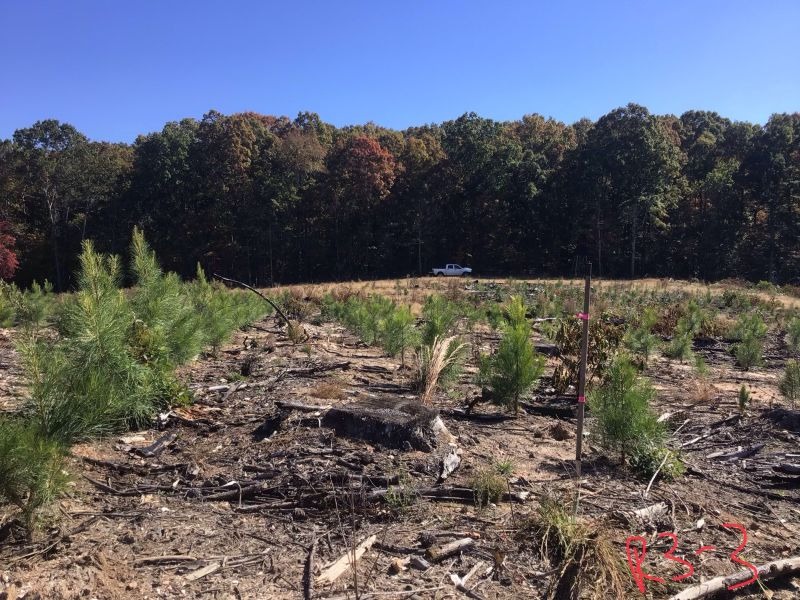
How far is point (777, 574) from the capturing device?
11.6ft

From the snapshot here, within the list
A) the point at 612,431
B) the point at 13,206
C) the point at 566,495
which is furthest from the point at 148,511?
the point at 13,206

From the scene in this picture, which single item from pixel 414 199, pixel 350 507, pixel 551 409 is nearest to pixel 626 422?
pixel 551 409

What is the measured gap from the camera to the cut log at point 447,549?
3.58 meters

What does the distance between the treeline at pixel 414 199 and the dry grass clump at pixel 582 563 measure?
37.3 metres

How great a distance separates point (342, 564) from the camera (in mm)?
3484

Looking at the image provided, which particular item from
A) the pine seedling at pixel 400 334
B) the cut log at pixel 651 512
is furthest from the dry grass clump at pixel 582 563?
the pine seedling at pixel 400 334

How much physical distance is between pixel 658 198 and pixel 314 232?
78.4 feet

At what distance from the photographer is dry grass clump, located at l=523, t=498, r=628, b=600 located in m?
2.95

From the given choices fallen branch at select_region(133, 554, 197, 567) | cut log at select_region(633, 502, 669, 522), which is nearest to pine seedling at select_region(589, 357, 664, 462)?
cut log at select_region(633, 502, 669, 522)

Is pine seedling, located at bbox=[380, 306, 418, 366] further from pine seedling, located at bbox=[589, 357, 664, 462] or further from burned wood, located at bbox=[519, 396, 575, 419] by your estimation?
pine seedling, located at bbox=[589, 357, 664, 462]

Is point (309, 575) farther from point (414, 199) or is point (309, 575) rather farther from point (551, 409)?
point (414, 199)

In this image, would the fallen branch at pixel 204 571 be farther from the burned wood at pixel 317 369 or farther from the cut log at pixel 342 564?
the burned wood at pixel 317 369

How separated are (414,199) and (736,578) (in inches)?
1619

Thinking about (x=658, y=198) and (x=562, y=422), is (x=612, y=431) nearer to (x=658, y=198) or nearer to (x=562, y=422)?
(x=562, y=422)
